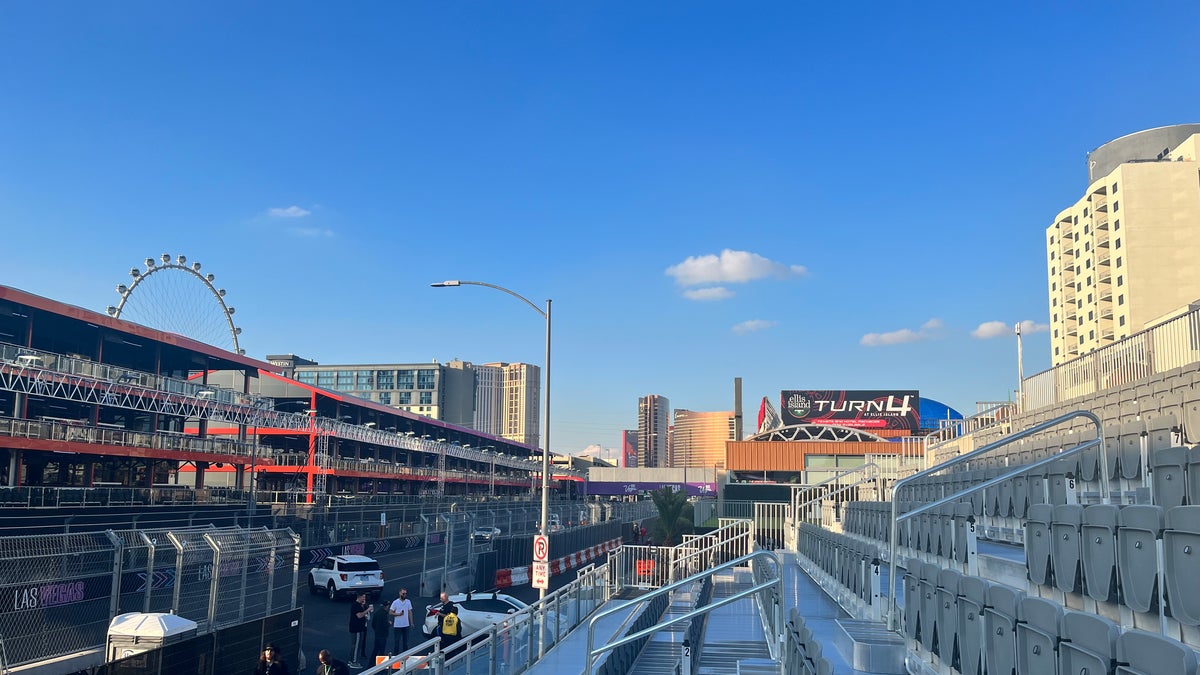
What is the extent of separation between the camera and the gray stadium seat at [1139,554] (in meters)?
5.87

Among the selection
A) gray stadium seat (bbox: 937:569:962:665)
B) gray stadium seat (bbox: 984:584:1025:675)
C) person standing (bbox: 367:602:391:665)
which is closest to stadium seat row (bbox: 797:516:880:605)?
gray stadium seat (bbox: 937:569:962:665)

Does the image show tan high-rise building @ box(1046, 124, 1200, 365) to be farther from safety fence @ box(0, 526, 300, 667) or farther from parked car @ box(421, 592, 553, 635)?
safety fence @ box(0, 526, 300, 667)

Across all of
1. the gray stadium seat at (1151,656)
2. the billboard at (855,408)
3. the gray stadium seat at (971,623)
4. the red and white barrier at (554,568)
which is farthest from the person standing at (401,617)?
the billboard at (855,408)

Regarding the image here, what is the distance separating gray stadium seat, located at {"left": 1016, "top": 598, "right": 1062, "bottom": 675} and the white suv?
2440 centimetres

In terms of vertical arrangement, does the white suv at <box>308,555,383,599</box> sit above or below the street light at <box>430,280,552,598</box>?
below

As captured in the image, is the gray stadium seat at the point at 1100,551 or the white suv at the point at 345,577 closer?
the gray stadium seat at the point at 1100,551

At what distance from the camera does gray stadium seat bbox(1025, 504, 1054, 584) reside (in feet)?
24.7

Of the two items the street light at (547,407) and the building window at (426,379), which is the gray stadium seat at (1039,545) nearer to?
the street light at (547,407)

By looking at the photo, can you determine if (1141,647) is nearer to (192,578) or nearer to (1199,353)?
(1199,353)

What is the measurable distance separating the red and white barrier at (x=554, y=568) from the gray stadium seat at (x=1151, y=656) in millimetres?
27302

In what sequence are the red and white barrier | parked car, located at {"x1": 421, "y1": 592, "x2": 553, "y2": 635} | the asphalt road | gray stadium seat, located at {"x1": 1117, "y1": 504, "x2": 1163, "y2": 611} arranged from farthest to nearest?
1. the red and white barrier
2. parked car, located at {"x1": 421, "y1": 592, "x2": 553, "y2": 635}
3. the asphalt road
4. gray stadium seat, located at {"x1": 1117, "y1": 504, "x2": 1163, "y2": 611}

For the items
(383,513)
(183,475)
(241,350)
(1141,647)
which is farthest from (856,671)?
(241,350)

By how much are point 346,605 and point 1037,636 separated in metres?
25.4

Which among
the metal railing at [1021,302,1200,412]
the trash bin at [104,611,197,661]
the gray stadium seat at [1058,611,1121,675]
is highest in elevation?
the metal railing at [1021,302,1200,412]
